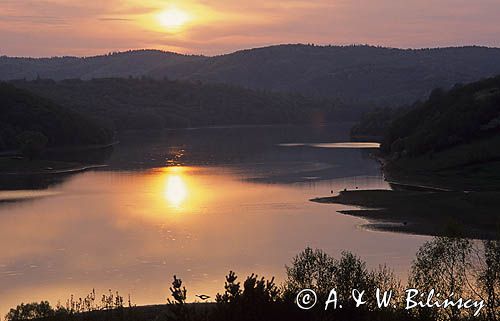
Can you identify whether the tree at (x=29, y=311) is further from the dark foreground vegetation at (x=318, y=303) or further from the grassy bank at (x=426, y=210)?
the grassy bank at (x=426, y=210)

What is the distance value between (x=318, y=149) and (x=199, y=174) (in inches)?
1878

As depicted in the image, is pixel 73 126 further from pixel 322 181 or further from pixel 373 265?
pixel 373 265

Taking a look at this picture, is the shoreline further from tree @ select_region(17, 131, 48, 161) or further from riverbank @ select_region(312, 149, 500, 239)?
riverbank @ select_region(312, 149, 500, 239)

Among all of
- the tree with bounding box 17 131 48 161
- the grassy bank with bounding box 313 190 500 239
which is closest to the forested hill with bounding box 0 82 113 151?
the tree with bounding box 17 131 48 161

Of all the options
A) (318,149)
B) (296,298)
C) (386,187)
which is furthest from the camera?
(318,149)

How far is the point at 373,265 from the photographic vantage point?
49750mm

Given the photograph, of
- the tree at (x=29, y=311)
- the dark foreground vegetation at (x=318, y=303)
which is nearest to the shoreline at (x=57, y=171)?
the dark foreground vegetation at (x=318, y=303)

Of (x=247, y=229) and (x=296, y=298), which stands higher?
(x=247, y=229)

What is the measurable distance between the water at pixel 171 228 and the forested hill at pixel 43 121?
37.0 meters

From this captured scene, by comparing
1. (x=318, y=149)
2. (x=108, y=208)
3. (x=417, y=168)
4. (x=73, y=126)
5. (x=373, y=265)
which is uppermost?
(x=73, y=126)

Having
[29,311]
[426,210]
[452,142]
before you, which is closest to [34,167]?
[452,142]

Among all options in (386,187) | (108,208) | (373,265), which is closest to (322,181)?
(386,187)

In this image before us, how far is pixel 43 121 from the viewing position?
513 ft

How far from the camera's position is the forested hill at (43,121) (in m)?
152
